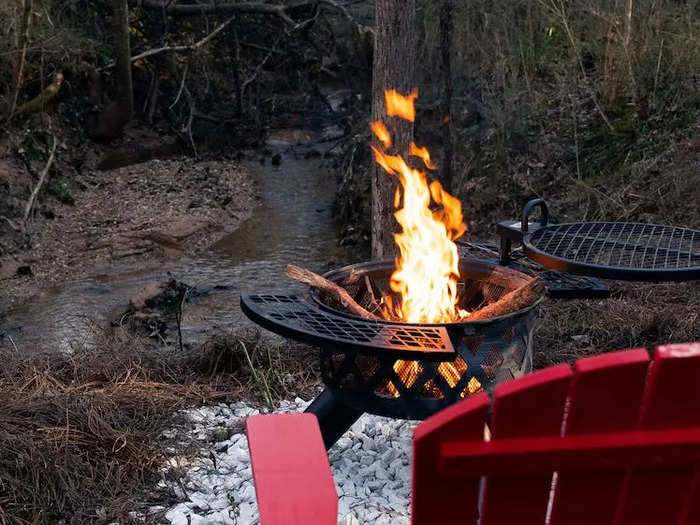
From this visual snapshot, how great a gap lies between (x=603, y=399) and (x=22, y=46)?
777 cm

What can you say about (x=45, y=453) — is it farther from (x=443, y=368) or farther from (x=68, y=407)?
(x=443, y=368)

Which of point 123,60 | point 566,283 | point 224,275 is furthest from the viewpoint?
point 123,60

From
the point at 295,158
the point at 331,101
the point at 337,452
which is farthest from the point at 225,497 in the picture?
the point at 331,101

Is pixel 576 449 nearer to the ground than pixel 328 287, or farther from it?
farther from it

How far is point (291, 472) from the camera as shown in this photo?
1.76m

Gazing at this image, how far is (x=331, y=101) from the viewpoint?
1211 centimetres

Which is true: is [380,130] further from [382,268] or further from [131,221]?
[131,221]

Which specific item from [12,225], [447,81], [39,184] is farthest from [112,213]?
[447,81]

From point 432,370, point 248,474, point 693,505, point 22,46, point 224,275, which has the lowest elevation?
point 224,275

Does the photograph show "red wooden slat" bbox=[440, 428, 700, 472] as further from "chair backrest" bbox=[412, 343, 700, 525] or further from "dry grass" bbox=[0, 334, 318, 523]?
"dry grass" bbox=[0, 334, 318, 523]

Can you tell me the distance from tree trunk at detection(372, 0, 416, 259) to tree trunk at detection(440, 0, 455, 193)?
136 centimetres

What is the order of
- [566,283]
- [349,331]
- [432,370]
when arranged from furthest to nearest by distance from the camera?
[566,283] → [432,370] → [349,331]

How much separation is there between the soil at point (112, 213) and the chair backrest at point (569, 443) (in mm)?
5805

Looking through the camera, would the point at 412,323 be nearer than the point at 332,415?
Yes
